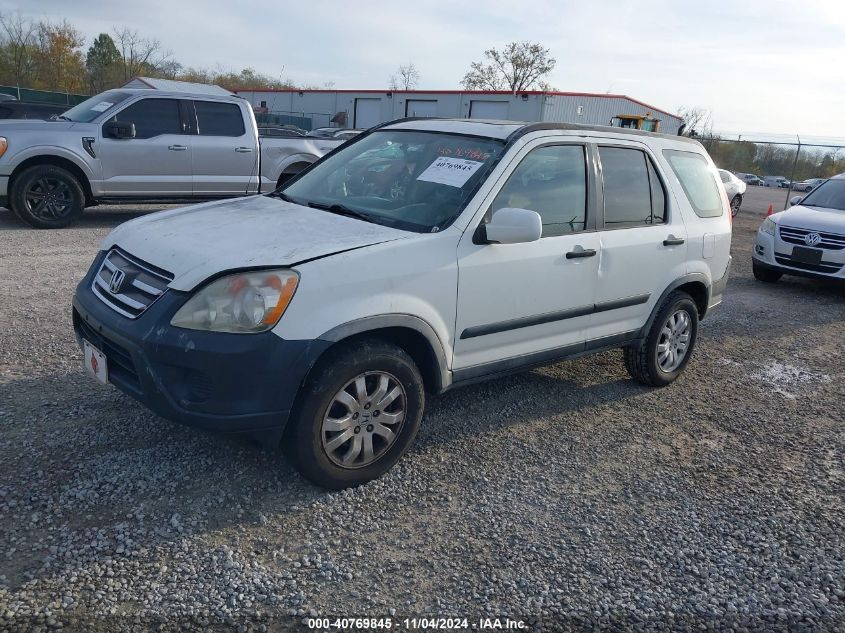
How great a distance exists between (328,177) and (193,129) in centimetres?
637

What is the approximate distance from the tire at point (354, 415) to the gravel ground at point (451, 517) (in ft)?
0.54

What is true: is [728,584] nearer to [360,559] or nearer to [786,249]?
[360,559]

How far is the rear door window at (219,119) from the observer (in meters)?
10.1

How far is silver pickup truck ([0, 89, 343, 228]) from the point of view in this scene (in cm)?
908

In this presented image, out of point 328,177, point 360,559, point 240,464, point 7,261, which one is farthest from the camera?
point 7,261

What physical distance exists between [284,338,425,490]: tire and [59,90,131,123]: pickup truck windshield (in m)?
7.98

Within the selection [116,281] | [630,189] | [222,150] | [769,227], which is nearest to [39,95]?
[222,150]

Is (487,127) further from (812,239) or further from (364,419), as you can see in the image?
(812,239)

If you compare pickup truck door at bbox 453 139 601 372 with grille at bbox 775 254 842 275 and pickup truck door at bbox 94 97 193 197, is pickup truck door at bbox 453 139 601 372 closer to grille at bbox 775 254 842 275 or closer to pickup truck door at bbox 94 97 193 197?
grille at bbox 775 254 842 275

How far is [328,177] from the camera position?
15.0 feet

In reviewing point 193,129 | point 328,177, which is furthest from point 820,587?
point 193,129

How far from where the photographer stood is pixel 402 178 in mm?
4156

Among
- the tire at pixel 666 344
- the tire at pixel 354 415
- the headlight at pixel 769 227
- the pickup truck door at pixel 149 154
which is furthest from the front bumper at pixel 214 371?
the headlight at pixel 769 227

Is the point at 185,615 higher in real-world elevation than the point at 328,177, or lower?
lower
